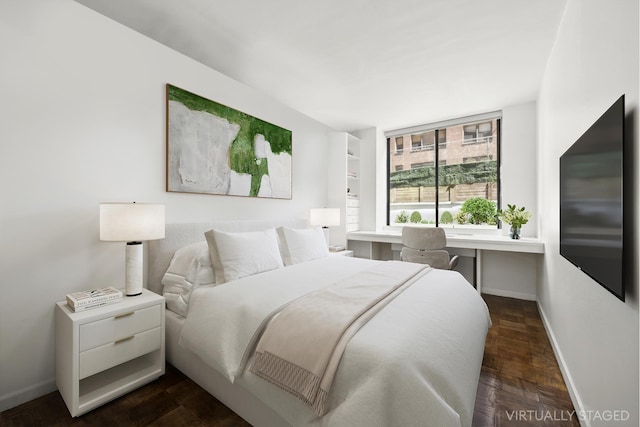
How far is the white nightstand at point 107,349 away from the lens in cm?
155

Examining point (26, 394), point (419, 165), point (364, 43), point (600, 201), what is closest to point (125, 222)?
point (26, 394)

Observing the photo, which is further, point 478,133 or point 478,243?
point 478,133

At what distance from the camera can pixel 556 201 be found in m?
2.16

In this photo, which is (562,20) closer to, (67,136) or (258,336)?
(258,336)

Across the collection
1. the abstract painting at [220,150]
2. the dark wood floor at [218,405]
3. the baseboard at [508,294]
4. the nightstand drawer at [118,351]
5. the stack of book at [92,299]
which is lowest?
the dark wood floor at [218,405]

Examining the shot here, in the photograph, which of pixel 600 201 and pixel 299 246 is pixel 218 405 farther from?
pixel 600 201

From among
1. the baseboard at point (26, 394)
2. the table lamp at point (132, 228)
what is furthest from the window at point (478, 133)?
the baseboard at point (26, 394)

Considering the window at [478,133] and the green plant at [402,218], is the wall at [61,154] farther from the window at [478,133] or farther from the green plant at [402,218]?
the window at [478,133]

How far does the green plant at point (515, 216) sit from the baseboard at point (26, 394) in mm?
4442

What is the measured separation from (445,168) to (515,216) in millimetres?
1304

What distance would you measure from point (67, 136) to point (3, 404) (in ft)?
5.24

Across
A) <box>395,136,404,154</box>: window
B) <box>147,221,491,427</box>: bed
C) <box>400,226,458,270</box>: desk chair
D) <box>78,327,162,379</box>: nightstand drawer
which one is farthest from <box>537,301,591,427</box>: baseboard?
<box>395,136,404,154</box>: window

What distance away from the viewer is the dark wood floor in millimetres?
1515

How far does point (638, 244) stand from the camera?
905 mm
